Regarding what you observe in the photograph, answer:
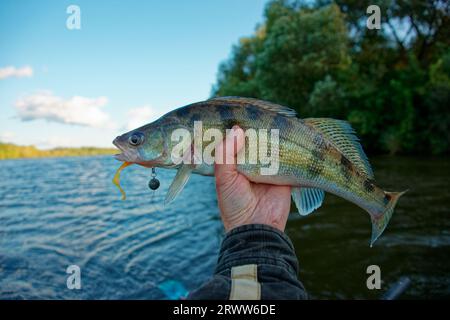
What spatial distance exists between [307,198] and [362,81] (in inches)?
1121

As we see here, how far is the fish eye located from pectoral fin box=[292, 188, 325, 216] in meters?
1.47

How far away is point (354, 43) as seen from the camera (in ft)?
112

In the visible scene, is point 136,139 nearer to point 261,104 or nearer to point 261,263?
point 261,104

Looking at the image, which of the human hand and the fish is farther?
the fish

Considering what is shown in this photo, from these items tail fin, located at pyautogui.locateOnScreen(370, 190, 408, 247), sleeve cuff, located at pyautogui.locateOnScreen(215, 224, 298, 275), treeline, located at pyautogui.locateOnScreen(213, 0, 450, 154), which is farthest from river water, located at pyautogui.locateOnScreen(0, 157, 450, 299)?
treeline, located at pyautogui.locateOnScreen(213, 0, 450, 154)

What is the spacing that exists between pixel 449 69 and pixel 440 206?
1793 cm

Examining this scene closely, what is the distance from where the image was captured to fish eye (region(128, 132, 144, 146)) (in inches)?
133

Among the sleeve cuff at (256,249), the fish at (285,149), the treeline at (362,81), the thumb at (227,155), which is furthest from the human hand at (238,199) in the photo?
the treeline at (362,81)

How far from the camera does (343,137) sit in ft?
11.3

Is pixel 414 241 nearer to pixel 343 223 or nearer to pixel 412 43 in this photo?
pixel 343 223

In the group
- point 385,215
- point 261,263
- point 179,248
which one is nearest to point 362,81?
point 179,248

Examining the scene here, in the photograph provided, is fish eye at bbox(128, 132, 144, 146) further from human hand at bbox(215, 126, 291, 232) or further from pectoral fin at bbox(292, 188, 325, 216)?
pectoral fin at bbox(292, 188, 325, 216)

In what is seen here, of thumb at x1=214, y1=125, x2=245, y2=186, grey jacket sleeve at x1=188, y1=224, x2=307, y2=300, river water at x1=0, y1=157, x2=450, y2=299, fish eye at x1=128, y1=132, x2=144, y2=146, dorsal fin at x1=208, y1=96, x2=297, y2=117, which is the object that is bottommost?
river water at x1=0, y1=157, x2=450, y2=299

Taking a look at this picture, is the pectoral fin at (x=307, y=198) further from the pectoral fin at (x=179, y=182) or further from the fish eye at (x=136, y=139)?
the fish eye at (x=136, y=139)
